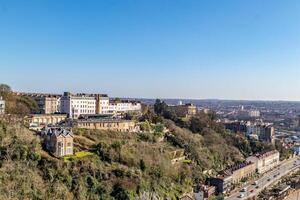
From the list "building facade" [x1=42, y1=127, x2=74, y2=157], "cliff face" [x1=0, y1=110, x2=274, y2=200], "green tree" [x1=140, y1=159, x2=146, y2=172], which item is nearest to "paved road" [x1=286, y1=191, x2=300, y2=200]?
"cliff face" [x1=0, y1=110, x2=274, y2=200]

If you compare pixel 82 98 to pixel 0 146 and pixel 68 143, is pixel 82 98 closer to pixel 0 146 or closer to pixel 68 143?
pixel 68 143

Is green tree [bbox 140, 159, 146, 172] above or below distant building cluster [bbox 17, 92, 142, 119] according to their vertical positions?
below

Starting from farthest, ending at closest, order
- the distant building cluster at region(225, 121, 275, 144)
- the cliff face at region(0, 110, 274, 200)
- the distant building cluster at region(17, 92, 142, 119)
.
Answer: the distant building cluster at region(225, 121, 275, 144)
the distant building cluster at region(17, 92, 142, 119)
the cliff face at region(0, 110, 274, 200)

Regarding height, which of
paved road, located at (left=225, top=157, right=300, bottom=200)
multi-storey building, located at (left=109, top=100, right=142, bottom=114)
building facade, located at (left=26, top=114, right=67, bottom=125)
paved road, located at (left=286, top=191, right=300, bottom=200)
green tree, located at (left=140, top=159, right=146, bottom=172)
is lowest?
paved road, located at (left=286, top=191, right=300, bottom=200)

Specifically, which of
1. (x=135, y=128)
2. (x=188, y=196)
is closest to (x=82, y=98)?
(x=135, y=128)

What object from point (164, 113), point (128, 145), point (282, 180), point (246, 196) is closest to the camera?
point (128, 145)

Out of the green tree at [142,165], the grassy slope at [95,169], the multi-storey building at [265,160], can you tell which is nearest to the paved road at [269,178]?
the multi-storey building at [265,160]

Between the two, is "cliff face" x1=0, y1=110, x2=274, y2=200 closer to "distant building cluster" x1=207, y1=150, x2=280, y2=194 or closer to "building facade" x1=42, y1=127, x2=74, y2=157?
"building facade" x1=42, y1=127, x2=74, y2=157

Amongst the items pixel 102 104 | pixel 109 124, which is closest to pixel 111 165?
pixel 109 124
